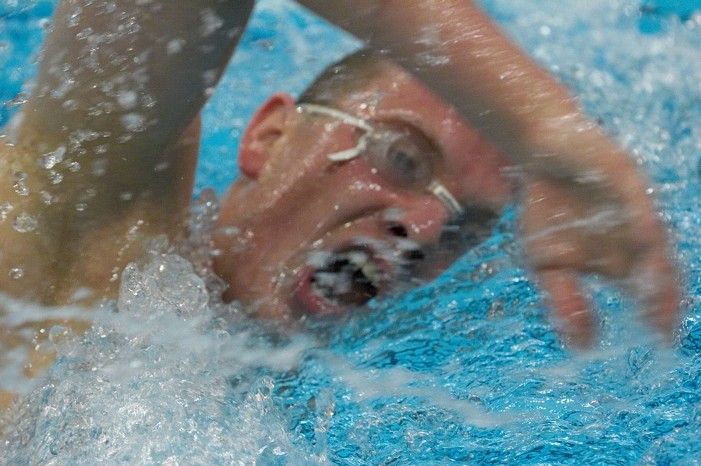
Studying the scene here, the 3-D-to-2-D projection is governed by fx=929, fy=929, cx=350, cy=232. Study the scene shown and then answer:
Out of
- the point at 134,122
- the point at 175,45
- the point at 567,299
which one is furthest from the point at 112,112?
the point at 567,299

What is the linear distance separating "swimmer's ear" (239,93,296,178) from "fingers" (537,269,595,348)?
649 mm

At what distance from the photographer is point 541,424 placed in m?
1.07

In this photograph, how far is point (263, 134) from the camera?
1395 millimetres

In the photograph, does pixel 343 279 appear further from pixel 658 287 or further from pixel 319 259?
pixel 658 287

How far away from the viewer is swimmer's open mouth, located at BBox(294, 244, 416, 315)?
4.35 feet

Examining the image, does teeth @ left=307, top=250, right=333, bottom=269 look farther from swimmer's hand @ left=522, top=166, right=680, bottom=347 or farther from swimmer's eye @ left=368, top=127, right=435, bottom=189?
swimmer's hand @ left=522, top=166, right=680, bottom=347

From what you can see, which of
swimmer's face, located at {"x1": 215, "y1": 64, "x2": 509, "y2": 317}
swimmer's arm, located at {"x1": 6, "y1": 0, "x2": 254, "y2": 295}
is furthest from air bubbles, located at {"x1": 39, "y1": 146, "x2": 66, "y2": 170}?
swimmer's face, located at {"x1": 215, "y1": 64, "x2": 509, "y2": 317}

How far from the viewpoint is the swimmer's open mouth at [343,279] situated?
4.35 ft

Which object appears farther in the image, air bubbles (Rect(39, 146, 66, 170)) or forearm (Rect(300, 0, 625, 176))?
air bubbles (Rect(39, 146, 66, 170))

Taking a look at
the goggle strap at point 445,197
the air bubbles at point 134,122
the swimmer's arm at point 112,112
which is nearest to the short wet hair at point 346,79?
the goggle strap at point 445,197

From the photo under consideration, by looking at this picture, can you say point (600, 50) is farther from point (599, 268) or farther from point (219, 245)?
point (599, 268)

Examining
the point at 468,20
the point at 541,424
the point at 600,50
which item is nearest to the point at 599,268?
the point at 468,20

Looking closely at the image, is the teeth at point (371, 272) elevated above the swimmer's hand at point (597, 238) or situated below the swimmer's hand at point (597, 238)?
below

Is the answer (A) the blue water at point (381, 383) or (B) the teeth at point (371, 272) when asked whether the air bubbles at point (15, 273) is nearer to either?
(A) the blue water at point (381, 383)
